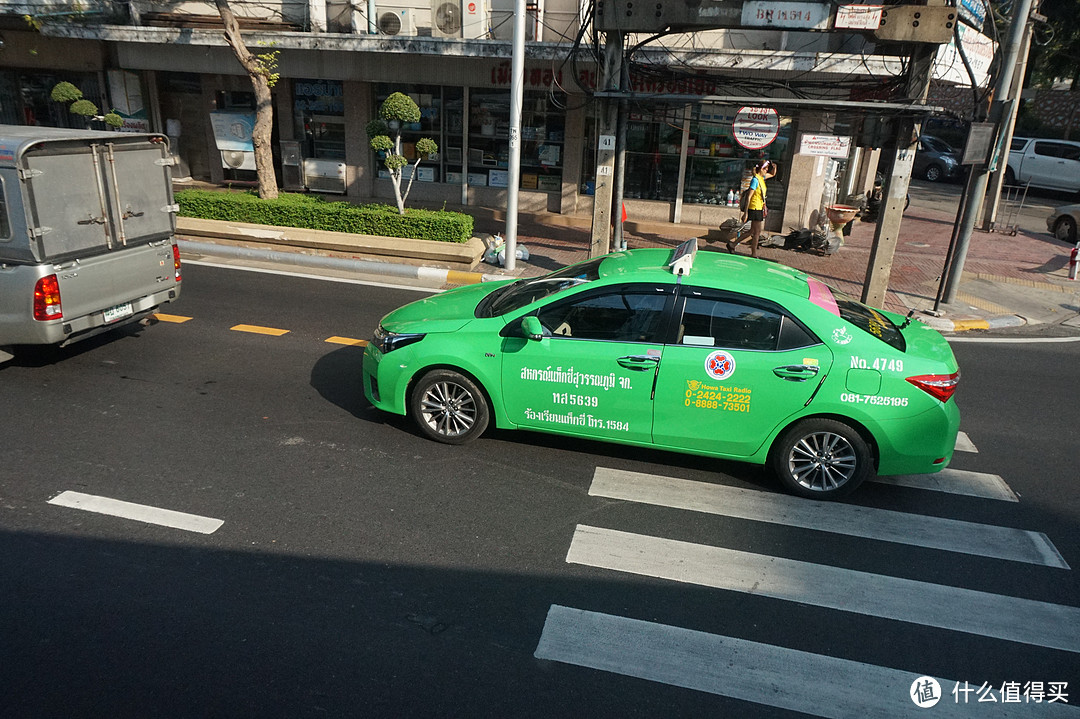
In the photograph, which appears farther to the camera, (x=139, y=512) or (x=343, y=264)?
(x=343, y=264)

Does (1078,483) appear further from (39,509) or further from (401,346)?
(39,509)

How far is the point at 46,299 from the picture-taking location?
7586 millimetres

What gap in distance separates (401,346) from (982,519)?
4.86 m

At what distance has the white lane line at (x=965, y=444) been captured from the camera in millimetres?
7324

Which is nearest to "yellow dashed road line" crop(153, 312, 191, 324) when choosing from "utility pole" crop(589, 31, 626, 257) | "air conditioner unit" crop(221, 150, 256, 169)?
"utility pole" crop(589, 31, 626, 257)

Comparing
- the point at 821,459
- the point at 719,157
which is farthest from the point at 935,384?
the point at 719,157

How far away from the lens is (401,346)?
6.75 m

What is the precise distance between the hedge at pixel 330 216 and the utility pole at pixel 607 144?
2342 millimetres

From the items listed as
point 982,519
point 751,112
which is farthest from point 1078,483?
point 751,112

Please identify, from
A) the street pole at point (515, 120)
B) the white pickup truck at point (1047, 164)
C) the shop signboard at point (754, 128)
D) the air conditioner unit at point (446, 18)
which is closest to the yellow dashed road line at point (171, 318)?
the street pole at point (515, 120)

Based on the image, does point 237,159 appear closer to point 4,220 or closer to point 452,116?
point 452,116

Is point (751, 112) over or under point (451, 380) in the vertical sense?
over

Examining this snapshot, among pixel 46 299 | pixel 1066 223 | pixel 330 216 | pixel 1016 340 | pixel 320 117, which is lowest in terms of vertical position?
pixel 1016 340

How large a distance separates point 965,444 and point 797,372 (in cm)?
267
